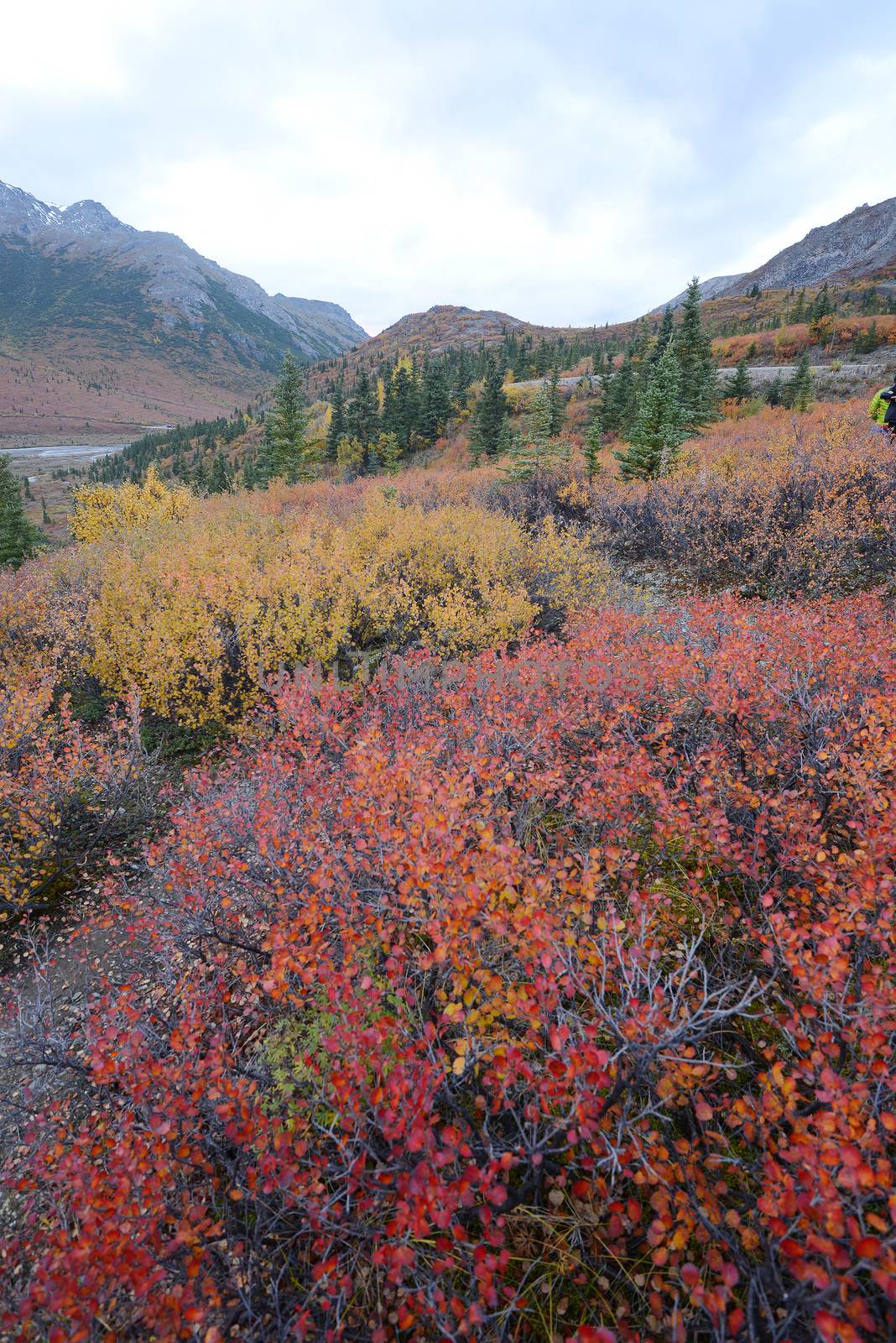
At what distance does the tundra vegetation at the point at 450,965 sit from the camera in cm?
272

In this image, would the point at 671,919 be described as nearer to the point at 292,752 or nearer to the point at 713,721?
the point at 713,721

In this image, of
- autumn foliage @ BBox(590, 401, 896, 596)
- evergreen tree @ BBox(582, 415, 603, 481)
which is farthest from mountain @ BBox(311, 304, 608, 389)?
autumn foliage @ BBox(590, 401, 896, 596)

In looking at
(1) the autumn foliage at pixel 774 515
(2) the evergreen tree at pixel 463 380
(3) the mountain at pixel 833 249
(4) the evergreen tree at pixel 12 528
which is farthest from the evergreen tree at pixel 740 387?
(3) the mountain at pixel 833 249

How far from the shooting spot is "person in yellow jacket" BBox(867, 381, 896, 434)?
39.4ft

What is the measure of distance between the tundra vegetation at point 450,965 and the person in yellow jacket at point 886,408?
6.26 feet

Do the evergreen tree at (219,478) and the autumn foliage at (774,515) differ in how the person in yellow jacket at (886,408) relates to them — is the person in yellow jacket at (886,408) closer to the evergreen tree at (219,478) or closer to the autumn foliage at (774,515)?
the autumn foliage at (774,515)

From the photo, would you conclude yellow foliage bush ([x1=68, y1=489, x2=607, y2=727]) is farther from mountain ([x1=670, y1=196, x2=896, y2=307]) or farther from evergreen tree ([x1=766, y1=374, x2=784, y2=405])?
mountain ([x1=670, y1=196, x2=896, y2=307])

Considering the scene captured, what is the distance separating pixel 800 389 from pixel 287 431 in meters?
30.6

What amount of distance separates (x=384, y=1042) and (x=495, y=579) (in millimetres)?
11637

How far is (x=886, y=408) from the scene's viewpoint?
12883 millimetres

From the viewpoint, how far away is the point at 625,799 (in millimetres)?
5301

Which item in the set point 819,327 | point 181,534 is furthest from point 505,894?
point 819,327

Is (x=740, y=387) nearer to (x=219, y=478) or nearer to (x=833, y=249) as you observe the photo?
(x=219, y=478)

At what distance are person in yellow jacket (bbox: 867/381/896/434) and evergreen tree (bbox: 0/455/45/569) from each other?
34.1 m
